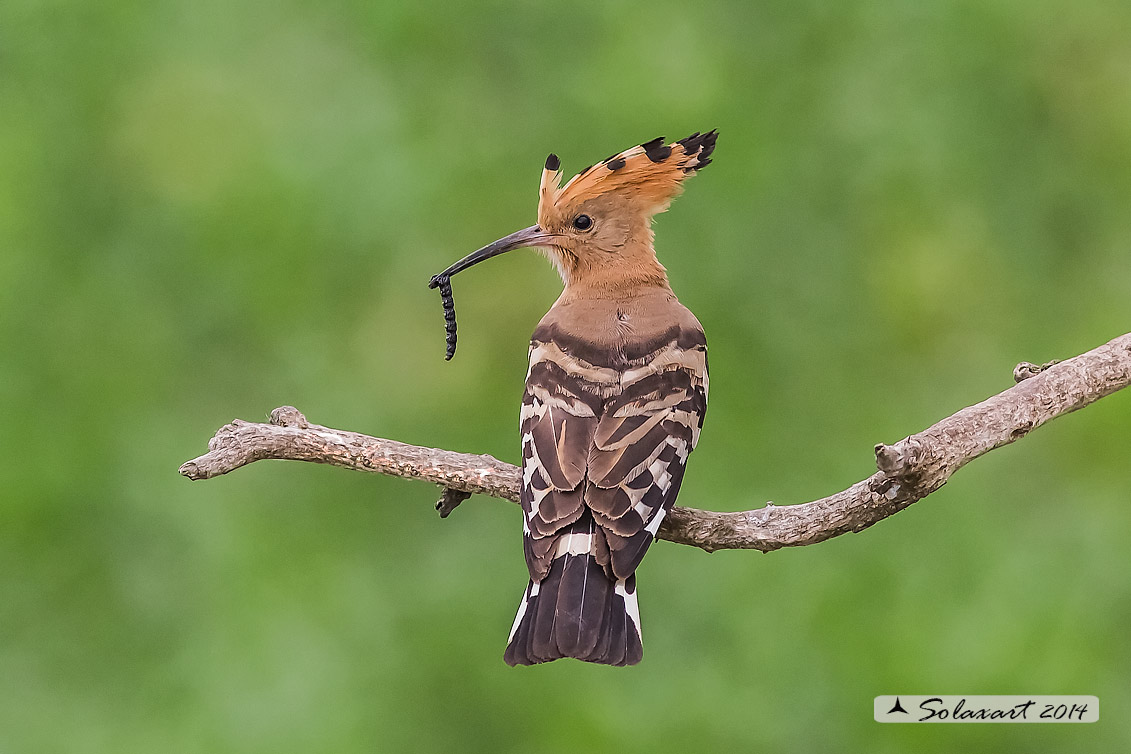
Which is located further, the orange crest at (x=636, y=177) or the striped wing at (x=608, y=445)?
the orange crest at (x=636, y=177)

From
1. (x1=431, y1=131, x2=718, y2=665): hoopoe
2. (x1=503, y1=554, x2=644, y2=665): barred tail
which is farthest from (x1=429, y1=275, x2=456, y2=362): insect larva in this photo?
(x1=503, y1=554, x2=644, y2=665): barred tail

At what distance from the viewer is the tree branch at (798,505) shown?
5.72 ft

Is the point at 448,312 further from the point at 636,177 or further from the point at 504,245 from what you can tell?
the point at 636,177

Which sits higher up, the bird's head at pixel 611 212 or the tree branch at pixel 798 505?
the bird's head at pixel 611 212

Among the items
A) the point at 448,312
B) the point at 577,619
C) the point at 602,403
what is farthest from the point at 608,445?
the point at 448,312

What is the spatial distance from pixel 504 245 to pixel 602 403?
39 cm

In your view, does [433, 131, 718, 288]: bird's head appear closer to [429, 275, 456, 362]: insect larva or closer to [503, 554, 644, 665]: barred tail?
[429, 275, 456, 362]: insect larva

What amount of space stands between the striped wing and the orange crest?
253mm

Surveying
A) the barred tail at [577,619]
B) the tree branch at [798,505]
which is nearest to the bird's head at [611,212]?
the tree branch at [798,505]

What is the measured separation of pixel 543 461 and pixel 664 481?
0.18 meters

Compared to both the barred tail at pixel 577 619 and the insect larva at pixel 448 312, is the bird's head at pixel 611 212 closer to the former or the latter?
the insect larva at pixel 448 312

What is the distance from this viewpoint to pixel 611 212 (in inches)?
89.0

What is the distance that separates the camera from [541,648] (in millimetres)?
1753

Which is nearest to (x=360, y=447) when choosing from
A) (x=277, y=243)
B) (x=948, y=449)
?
(x=948, y=449)
